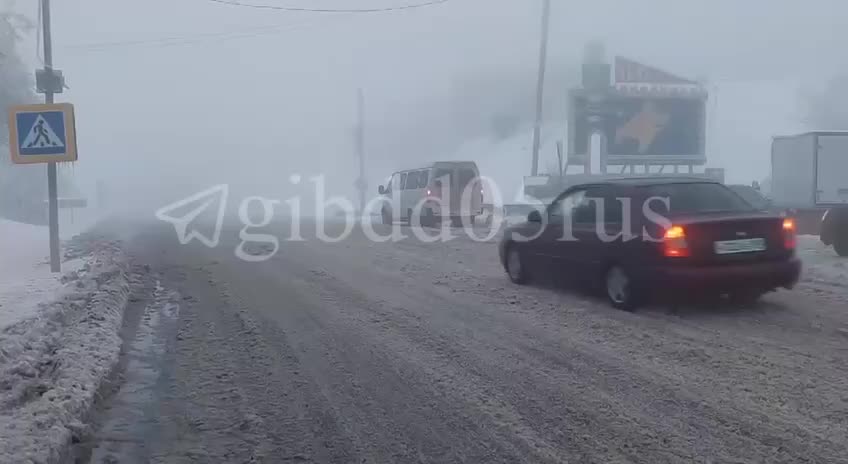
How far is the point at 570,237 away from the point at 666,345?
9.47 ft

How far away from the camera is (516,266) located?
10.6 metres

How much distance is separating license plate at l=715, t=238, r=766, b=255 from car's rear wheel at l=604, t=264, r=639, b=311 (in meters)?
0.93

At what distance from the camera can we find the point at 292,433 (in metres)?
4.55

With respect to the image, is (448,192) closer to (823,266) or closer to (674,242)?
(823,266)

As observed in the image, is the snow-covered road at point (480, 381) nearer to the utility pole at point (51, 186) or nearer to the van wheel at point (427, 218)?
the utility pole at point (51, 186)

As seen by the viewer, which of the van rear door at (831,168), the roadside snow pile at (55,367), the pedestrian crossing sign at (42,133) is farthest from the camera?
the van rear door at (831,168)

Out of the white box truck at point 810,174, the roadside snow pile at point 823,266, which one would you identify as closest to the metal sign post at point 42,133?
the roadside snow pile at point 823,266

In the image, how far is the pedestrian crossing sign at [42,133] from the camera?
34.6 ft

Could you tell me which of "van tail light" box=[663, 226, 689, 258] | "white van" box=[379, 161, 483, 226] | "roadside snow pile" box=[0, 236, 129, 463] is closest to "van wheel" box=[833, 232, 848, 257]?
"van tail light" box=[663, 226, 689, 258]

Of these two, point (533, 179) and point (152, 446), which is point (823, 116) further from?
point (152, 446)

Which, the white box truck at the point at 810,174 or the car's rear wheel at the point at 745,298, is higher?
the white box truck at the point at 810,174

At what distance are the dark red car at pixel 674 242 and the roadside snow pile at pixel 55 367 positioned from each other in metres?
5.05

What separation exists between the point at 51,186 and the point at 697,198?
903 cm

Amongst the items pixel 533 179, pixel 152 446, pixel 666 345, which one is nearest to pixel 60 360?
pixel 152 446
